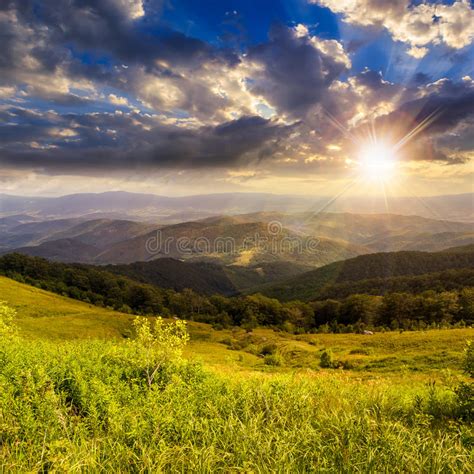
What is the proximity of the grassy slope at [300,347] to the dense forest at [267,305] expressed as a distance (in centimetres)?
3849

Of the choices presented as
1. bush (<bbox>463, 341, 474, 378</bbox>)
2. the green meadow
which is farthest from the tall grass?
bush (<bbox>463, 341, 474, 378</bbox>)

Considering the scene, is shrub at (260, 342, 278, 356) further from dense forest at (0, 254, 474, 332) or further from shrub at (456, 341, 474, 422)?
shrub at (456, 341, 474, 422)

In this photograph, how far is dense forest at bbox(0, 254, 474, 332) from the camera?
366 ft

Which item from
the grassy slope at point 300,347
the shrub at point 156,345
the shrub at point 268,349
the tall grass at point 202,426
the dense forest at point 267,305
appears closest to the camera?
the tall grass at point 202,426

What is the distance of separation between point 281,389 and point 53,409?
24.0 ft

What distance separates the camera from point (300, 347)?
72.6m

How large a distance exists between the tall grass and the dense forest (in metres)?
105

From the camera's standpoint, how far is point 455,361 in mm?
39906

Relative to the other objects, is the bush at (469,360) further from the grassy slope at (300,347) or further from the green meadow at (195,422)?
the grassy slope at (300,347)

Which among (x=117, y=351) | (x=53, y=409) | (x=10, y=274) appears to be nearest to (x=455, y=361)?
(x=117, y=351)

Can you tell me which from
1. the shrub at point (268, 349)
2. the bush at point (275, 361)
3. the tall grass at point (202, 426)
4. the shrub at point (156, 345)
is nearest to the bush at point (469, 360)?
the tall grass at point (202, 426)

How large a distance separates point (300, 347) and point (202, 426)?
68764 mm

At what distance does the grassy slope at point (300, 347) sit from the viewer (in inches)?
1567

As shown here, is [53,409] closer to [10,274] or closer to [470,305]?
[470,305]
